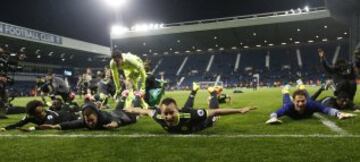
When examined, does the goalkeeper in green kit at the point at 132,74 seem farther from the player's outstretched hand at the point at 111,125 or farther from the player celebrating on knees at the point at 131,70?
the player's outstretched hand at the point at 111,125

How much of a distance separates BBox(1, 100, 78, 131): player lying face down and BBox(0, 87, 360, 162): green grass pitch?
260mm

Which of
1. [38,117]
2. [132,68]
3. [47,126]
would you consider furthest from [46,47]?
[47,126]

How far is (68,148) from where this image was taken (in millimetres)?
5996

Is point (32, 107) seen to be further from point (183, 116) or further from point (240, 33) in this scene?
point (240, 33)

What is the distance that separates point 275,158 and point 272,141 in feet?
3.96

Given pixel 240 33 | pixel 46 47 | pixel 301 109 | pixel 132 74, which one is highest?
pixel 240 33

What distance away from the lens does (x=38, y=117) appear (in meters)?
8.18

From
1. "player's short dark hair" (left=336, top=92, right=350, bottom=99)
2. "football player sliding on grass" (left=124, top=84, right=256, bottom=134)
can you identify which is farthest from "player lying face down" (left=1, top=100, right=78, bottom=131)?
"player's short dark hair" (left=336, top=92, right=350, bottom=99)

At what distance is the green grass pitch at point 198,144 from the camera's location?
5.06 metres

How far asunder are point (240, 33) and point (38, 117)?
4687 centimetres

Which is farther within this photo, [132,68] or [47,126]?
[132,68]

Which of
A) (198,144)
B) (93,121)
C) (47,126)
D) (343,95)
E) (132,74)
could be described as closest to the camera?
(198,144)

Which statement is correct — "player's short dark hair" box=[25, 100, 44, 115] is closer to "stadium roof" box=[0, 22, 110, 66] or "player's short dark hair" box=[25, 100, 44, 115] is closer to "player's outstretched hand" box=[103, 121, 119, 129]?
"player's outstretched hand" box=[103, 121, 119, 129]

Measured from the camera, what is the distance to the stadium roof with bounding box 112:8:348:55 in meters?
46.6
